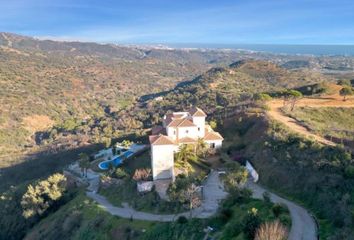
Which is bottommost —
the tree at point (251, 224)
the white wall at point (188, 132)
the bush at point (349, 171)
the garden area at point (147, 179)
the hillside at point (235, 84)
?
the hillside at point (235, 84)

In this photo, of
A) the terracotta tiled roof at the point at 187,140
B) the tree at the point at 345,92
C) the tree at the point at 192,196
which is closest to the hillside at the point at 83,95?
the tree at the point at 345,92

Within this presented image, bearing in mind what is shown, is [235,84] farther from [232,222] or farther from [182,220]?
[232,222]

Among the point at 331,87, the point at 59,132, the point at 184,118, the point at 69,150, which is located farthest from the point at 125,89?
the point at 184,118

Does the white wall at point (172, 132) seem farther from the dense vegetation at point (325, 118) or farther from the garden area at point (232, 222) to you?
the dense vegetation at point (325, 118)

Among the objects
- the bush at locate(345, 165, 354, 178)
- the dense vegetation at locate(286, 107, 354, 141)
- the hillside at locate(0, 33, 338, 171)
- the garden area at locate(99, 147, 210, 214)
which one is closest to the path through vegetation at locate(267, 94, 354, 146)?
the dense vegetation at locate(286, 107, 354, 141)

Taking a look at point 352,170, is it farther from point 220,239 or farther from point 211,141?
point 211,141

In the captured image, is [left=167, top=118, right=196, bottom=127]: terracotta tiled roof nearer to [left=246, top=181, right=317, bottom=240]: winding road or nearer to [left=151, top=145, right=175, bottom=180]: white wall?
[left=151, top=145, right=175, bottom=180]: white wall

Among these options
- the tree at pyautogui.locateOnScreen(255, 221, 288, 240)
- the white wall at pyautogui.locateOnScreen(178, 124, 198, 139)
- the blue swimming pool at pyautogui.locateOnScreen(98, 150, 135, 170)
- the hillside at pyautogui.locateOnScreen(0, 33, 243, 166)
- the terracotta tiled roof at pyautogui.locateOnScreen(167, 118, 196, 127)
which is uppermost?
the tree at pyautogui.locateOnScreen(255, 221, 288, 240)
